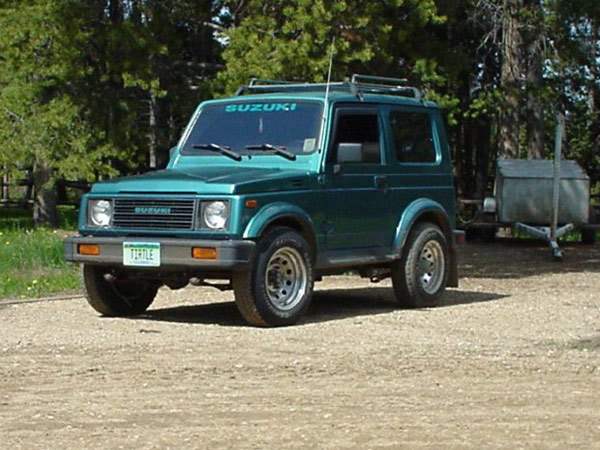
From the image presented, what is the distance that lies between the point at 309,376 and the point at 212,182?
2793 mm

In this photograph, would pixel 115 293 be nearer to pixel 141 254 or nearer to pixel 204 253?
pixel 141 254

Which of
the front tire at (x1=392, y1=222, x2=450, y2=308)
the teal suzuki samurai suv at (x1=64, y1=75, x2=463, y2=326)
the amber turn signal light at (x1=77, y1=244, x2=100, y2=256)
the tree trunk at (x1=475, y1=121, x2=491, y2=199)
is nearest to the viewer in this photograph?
the teal suzuki samurai suv at (x1=64, y1=75, x2=463, y2=326)

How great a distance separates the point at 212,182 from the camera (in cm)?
1120

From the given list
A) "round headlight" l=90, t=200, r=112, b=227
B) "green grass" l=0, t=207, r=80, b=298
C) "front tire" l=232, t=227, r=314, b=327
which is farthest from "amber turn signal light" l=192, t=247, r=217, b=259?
"green grass" l=0, t=207, r=80, b=298

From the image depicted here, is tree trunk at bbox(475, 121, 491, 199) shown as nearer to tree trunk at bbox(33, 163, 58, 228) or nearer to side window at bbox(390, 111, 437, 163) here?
tree trunk at bbox(33, 163, 58, 228)

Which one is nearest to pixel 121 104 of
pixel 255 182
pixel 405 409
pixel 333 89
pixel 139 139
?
pixel 139 139

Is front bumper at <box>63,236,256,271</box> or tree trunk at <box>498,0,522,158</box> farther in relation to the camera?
tree trunk at <box>498,0,522,158</box>

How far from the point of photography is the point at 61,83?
21938 mm

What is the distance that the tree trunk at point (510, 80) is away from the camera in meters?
23.5

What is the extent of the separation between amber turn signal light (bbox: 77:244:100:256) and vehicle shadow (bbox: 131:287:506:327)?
92 cm

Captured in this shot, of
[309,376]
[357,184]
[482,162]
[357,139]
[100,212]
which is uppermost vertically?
[357,139]

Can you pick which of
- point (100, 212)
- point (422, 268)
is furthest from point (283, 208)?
point (422, 268)

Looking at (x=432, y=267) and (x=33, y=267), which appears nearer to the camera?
(x=432, y=267)

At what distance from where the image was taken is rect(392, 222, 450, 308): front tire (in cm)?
1296
